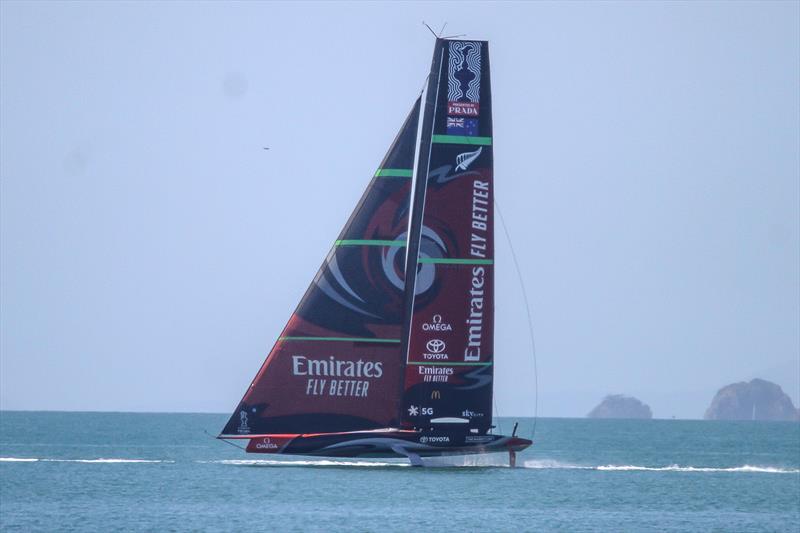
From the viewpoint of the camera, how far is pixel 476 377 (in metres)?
51.2

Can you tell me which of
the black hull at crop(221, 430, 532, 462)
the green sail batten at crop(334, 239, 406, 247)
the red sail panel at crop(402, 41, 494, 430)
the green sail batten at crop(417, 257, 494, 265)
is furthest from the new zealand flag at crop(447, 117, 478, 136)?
the black hull at crop(221, 430, 532, 462)

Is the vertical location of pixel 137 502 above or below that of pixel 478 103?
below

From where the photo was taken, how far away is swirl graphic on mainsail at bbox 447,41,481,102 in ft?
165

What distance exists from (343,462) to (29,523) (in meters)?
22.0

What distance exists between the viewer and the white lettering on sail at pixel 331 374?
5019 cm

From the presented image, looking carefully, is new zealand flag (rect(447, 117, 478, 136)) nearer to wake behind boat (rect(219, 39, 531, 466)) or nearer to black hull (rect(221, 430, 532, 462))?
wake behind boat (rect(219, 39, 531, 466))

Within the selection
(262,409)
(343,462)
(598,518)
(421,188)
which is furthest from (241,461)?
(598,518)

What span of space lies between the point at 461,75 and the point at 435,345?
9340mm

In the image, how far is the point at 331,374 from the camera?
50.3m

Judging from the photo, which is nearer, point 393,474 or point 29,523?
point 29,523

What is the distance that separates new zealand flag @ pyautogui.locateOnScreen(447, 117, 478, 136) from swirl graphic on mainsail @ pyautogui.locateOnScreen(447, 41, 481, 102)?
686 millimetres

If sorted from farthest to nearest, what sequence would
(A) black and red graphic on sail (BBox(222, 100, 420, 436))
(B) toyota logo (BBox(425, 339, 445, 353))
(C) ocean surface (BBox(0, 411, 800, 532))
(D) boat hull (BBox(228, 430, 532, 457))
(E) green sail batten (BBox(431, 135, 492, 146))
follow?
(B) toyota logo (BBox(425, 339, 445, 353)) → (E) green sail batten (BBox(431, 135, 492, 146)) → (A) black and red graphic on sail (BBox(222, 100, 420, 436)) → (D) boat hull (BBox(228, 430, 532, 457)) → (C) ocean surface (BBox(0, 411, 800, 532))

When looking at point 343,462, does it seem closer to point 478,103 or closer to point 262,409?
point 262,409

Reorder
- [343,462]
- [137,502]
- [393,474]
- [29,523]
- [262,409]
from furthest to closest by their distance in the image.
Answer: [343,462]
[393,474]
[262,409]
[137,502]
[29,523]
